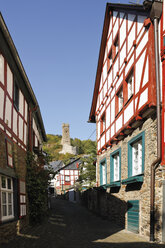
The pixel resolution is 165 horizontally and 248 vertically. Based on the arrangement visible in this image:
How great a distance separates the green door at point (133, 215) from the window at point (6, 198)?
4278 mm

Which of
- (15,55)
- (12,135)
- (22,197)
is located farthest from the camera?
(22,197)

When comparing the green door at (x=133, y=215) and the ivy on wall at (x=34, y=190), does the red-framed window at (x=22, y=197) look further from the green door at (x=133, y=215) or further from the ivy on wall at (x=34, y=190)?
the green door at (x=133, y=215)

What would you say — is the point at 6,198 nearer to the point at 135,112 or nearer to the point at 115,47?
the point at 135,112

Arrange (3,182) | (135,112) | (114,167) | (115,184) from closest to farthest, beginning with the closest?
(3,182)
(135,112)
(115,184)
(114,167)

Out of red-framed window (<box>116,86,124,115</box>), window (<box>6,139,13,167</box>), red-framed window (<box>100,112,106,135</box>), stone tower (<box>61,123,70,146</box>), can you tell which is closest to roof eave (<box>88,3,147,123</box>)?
red-framed window (<box>100,112,106,135</box>)

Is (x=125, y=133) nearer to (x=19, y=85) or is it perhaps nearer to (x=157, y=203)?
(x=157, y=203)

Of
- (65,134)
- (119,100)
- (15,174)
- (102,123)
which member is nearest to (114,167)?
(119,100)

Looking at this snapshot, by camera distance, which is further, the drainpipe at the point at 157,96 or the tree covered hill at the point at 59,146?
the tree covered hill at the point at 59,146

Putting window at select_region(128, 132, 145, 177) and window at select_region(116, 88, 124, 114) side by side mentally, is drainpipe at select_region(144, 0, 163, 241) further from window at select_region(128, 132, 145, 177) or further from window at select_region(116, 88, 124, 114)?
window at select_region(116, 88, 124, 114)

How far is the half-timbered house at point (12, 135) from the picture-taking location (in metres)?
7.85

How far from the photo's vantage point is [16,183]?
9.41 m

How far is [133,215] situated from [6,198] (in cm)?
466

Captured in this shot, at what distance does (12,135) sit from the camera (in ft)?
29.5

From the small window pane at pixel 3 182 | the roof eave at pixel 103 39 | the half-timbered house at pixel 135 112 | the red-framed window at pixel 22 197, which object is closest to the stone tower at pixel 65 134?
the roof eave at pixel 103 39
